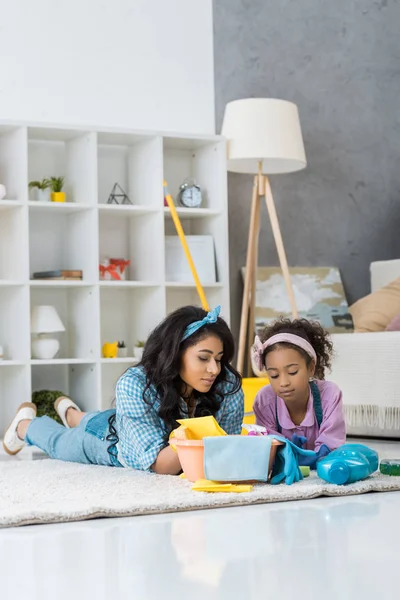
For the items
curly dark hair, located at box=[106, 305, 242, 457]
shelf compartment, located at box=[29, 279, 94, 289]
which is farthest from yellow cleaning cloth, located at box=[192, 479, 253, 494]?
shelf compartment, located at box=[29, 279, 94, 289]

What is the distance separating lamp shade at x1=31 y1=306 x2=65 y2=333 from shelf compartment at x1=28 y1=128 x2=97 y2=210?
55 centimetres

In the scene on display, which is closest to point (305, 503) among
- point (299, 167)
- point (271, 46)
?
point (299, 167)

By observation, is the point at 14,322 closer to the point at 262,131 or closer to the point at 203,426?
the point at 262,131

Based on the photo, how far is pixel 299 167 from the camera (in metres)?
5.05

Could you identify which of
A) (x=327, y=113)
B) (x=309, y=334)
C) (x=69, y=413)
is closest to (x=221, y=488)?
(x=309, y=334)

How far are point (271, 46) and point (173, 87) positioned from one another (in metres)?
0.67

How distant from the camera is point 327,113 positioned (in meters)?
5.55

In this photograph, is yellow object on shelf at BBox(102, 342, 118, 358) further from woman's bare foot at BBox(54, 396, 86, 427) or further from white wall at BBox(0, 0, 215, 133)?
white wall at BBox(0, 0, 215, 133)

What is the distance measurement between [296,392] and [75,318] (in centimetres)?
204

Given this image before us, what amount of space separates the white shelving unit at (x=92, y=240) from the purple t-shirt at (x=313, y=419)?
5.34 feet

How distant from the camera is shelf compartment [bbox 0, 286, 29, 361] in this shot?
4508mm

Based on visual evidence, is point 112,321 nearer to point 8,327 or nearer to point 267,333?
point 8,327

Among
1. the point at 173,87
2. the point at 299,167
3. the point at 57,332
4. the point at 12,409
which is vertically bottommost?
the point at 12,409

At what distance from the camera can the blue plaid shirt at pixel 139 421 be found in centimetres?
278
